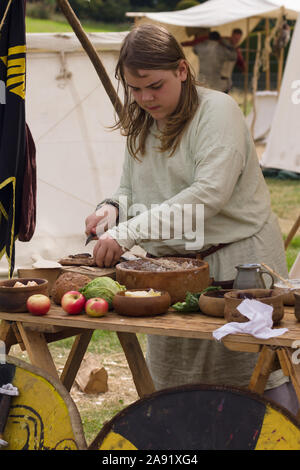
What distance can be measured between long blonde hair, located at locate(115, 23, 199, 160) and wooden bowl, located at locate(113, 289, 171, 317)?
25.1 inches

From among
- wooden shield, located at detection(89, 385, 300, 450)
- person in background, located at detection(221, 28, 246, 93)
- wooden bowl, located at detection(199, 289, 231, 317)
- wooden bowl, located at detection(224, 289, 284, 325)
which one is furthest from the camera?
person in background, located at detection(221, 28, 246, 93)

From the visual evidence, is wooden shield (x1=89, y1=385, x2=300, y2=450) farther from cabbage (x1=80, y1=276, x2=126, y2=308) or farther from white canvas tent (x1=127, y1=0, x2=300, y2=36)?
white canvas tent (x1=127, y1=0, x2=300, y2=36)

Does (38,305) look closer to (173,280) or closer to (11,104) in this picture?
(173,280)

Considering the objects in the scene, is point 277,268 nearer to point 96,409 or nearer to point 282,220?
point 96,409

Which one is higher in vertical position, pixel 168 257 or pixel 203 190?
pixel 203 190

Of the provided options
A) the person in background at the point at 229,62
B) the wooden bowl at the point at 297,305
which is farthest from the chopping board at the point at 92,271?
the person in background at the point at 229,62

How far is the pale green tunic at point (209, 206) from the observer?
254 cm

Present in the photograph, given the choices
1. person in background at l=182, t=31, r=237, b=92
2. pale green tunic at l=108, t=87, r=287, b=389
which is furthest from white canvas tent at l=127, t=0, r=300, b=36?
pale green tunic at l=108, t=87, r=287, b=389

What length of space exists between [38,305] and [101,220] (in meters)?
0.59

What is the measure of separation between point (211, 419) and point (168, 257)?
2.46 ft

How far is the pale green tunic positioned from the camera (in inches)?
99.8

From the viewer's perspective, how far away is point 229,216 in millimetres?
2711

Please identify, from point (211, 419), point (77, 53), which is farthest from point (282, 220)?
point (211, 419)

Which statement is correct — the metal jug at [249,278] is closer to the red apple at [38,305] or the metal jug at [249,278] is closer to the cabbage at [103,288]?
the cabbage at [103,288]
